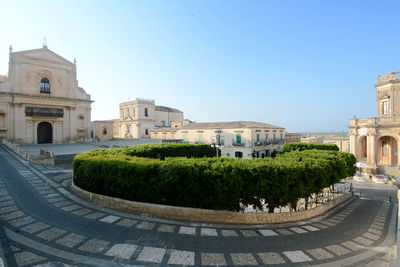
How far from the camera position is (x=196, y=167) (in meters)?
7.56

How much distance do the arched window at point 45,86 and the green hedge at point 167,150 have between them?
85.4 feet

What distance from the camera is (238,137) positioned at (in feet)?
104

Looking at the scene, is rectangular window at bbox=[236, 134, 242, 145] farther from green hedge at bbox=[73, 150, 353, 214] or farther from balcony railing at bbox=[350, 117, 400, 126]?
green hedge at bbox=[73, 150, 353, 214]

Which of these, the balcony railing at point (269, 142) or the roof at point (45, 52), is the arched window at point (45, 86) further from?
the balcony railing at point (269, 142)

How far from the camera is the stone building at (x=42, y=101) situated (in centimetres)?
2880

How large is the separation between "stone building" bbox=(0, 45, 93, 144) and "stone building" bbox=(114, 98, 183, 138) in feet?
41.3

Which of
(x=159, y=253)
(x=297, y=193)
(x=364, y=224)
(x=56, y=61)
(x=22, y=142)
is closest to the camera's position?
(x=159, y=253)

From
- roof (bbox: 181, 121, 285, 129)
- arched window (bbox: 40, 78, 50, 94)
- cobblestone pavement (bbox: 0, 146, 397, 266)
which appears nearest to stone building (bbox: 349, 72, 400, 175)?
roof (bbox: 181, 121, 285, 129)

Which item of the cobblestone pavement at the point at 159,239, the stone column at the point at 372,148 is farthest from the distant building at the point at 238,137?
the cobblestone pavement at the point at 159,239

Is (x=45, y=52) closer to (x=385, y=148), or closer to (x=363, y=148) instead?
(x=363, y=148)

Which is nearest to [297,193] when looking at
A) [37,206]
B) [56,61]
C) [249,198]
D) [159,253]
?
[249,198]

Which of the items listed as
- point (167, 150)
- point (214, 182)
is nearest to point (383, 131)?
point (167, 150)

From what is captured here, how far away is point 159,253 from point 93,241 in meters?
1.92

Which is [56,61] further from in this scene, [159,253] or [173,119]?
[159,253]
